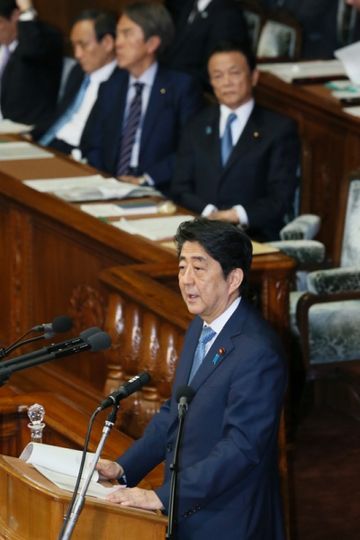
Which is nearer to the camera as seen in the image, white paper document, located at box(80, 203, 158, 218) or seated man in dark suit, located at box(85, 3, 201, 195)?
white paper document, located at box(80, 203, 158, 218)

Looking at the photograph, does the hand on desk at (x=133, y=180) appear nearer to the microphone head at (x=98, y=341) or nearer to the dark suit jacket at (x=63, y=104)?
the dark suit jacket at (x=63, y=104)

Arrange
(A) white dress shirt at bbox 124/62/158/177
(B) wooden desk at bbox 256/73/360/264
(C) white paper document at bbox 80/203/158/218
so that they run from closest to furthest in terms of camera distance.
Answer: (C) white paper document at bbox 80/203/158/218, (B) wooden desk at bbox 256/73/360/264, (A) white dress shirt at bbox 124/62/158/177

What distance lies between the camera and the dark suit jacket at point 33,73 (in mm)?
7836

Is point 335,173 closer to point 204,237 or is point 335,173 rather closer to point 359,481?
point 359,481

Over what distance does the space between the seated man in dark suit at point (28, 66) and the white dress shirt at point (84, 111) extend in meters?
0.70

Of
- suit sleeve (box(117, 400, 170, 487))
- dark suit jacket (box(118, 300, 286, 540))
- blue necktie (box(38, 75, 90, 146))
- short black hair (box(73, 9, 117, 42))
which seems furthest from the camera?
blue necktie (box(38, 75, 90, 146))

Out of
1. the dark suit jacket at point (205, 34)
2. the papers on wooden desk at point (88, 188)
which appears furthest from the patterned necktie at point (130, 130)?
the dark suit jacket at point (205, 34)

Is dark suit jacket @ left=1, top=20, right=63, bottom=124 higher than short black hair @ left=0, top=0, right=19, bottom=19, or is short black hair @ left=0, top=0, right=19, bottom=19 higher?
short black hair @ left=0, top=0, right=19, bottom=19

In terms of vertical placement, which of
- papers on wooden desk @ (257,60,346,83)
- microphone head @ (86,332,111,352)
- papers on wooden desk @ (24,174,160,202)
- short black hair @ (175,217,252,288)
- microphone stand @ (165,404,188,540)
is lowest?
papers on wooden desk @ (24,174,160,202)

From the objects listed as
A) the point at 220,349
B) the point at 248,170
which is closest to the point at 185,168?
the point at 248,170

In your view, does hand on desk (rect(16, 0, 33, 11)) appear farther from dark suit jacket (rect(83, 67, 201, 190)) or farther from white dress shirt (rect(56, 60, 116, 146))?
dark suit jacket (rect(83, 67, 201, 190))

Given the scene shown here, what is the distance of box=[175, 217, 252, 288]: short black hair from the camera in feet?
10.2

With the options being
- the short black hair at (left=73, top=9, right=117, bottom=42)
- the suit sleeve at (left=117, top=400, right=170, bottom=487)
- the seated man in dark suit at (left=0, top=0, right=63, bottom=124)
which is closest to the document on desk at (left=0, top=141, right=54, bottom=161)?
the short black hair at (left=73, top=9, right=117, bottom=42)

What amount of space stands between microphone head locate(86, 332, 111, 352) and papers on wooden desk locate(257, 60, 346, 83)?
14.3 ft
